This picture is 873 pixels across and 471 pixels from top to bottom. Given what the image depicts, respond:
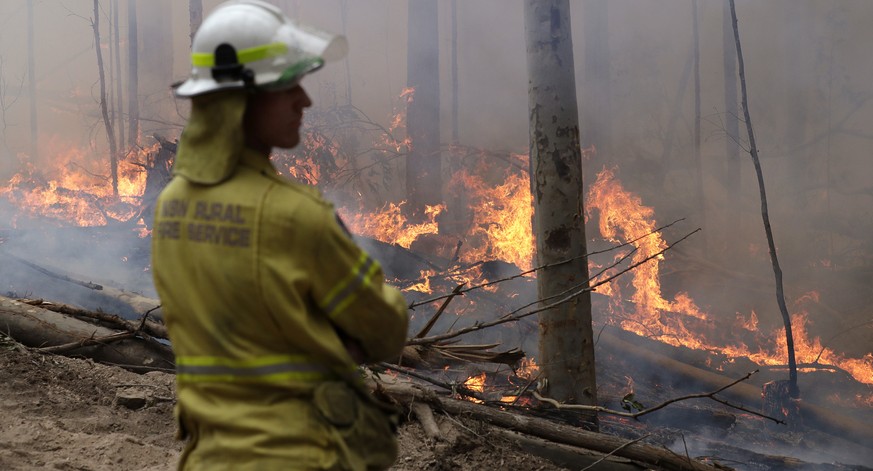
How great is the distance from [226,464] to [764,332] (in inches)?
503

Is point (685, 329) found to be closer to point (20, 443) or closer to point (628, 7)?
point (20, 443)

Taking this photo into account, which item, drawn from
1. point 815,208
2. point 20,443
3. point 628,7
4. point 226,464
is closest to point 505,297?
point 20,443

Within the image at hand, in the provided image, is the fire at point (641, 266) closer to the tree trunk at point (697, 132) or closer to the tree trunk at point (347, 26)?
the tree trunk at point (697, 132)

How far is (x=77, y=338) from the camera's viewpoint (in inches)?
197

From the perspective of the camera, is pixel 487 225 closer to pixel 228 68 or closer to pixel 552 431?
pixel 552 431

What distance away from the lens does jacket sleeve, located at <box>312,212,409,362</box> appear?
1.63 meters

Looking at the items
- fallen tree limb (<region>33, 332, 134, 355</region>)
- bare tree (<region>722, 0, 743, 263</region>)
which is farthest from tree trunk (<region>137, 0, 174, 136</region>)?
fallen tree limb (<region>33, 332, 134, 355</region>)

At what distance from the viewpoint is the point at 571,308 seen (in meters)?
5.48

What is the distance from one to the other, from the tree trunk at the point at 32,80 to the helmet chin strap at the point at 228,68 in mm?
23170

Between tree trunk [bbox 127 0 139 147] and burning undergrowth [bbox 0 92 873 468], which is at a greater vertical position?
tree trunk [bbox 127 0 139 147]

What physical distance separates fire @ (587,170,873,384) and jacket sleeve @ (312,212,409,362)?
24.9 ft

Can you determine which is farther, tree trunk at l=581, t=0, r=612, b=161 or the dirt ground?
tree trunk at l=581, t=0, r=612, b=161

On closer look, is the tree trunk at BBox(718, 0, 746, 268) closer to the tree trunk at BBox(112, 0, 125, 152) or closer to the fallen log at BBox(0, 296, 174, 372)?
the fallen log at BBox(0, 296, 174, 372)

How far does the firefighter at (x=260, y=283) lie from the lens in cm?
162
